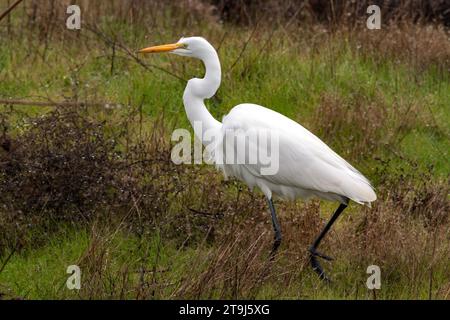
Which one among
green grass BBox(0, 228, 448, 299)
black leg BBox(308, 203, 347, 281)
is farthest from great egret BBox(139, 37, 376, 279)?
green grass BBox(0, 228, 448, 299)

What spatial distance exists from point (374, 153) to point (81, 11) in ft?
10.2

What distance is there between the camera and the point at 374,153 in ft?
22.9

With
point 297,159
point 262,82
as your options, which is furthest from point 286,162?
point 262,82

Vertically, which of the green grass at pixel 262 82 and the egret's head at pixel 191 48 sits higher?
the egret's head at pixel 191 48

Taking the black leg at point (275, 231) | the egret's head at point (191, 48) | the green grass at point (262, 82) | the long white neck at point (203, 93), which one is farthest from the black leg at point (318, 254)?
the green grass at point (262, 82)

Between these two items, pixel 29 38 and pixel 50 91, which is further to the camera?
pixel 29 38

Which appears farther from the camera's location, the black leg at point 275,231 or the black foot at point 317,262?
the black leg at point 275,231

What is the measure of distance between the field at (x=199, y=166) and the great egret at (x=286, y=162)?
200mm

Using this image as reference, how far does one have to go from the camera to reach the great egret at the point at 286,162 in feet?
18.0

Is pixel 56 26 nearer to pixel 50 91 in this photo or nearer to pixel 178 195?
pixel 50 91

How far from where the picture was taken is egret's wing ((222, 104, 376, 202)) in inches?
217

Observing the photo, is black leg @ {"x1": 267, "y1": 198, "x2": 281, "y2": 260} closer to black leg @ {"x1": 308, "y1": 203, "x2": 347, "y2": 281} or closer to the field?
the field

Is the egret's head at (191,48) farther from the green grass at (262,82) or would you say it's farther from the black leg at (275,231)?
the green grass at (262,82)

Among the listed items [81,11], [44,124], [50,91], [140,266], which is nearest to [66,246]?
[140,266]
